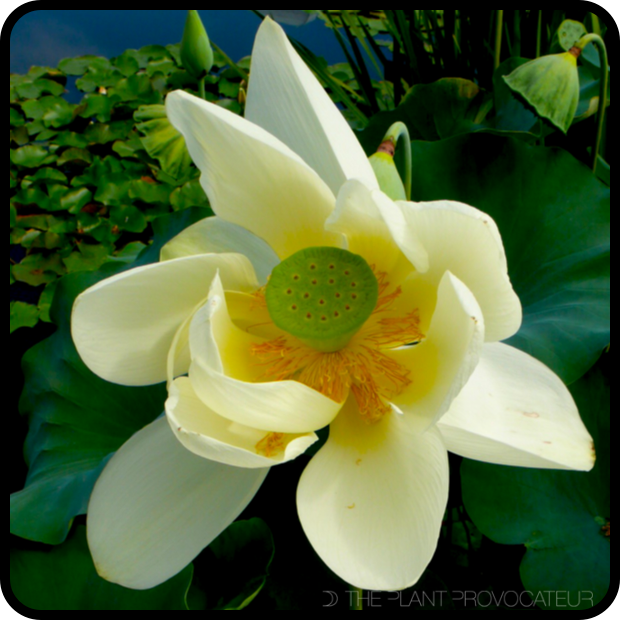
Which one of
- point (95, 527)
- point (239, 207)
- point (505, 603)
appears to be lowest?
point (505, 603)

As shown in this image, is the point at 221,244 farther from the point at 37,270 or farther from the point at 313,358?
the point at 37,270

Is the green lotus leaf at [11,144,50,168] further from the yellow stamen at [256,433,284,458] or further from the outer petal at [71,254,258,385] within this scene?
the yellow stamen at [256,433,284,458]

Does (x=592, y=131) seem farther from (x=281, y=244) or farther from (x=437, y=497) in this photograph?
(x=437, y=497)

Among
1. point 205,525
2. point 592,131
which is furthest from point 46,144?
point 205,525

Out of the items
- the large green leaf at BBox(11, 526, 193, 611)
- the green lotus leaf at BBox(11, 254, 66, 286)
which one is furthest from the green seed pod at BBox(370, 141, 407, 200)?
the green lotus leaf at BBox(11, 254, 66, 286)

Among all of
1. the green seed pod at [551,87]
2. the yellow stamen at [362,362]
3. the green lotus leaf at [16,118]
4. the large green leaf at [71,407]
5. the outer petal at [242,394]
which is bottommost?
the green lotus leaf at [16,118]

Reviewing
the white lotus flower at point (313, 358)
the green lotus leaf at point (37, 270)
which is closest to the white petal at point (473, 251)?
the white lotus flower at point (313, 358)

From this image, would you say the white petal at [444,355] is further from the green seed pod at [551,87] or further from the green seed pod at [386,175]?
the green seed pod at [551,87]
